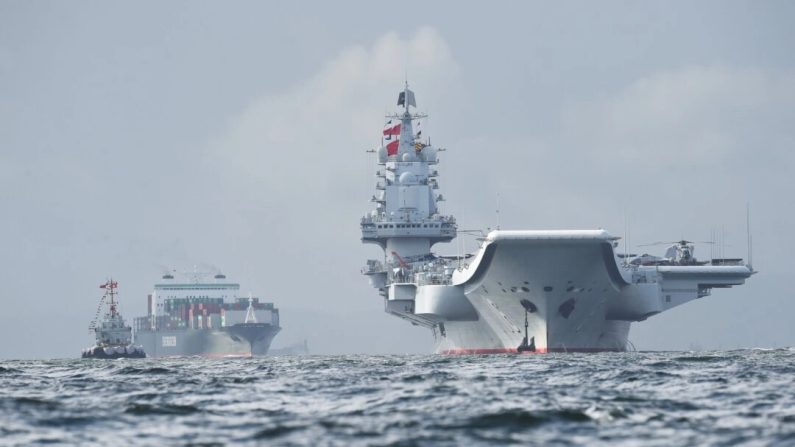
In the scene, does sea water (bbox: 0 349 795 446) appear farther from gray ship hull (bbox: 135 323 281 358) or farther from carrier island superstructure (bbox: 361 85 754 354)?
gray ship hull (bbox: 135 323 281 358)

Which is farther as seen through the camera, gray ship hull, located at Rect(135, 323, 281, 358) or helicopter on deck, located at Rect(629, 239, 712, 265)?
gray ship hull, located at Rect(135, 323, 281, 358)

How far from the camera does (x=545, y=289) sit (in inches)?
3167

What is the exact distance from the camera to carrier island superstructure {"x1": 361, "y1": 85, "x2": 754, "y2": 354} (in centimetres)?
7725

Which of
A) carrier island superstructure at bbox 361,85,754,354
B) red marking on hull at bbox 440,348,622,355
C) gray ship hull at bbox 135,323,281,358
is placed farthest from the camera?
gray ship hull at bbox 135,323,281,358

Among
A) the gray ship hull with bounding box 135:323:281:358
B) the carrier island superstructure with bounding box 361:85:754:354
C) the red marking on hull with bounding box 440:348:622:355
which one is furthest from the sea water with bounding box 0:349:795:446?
the gray ship hull with bounding box 135:323:281:358

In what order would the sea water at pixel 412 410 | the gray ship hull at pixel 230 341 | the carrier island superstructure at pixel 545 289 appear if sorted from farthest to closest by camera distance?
the gray ship hull at pixel 230 341 < the carrier island superstructure at pixel 545 289 < the sea water at pixel 412 410

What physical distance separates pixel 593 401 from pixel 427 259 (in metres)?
84.8

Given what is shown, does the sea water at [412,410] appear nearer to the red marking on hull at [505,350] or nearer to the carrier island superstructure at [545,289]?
the carrier island superstructure at [545,289]

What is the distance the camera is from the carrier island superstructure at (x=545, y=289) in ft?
253

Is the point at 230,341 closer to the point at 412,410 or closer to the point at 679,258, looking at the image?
the point at 679,258

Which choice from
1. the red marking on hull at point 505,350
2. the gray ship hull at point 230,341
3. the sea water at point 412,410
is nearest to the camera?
the sea water at point 412,410

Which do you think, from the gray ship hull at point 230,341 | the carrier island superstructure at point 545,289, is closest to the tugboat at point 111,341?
the carrier island superstructure at point 545,289

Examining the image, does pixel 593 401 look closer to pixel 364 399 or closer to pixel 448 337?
pixel 364 399

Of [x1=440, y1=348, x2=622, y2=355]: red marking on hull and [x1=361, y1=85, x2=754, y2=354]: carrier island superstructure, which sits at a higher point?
[x1=361, y1=85, x2=754, y2=354]: carrier island superstructure
